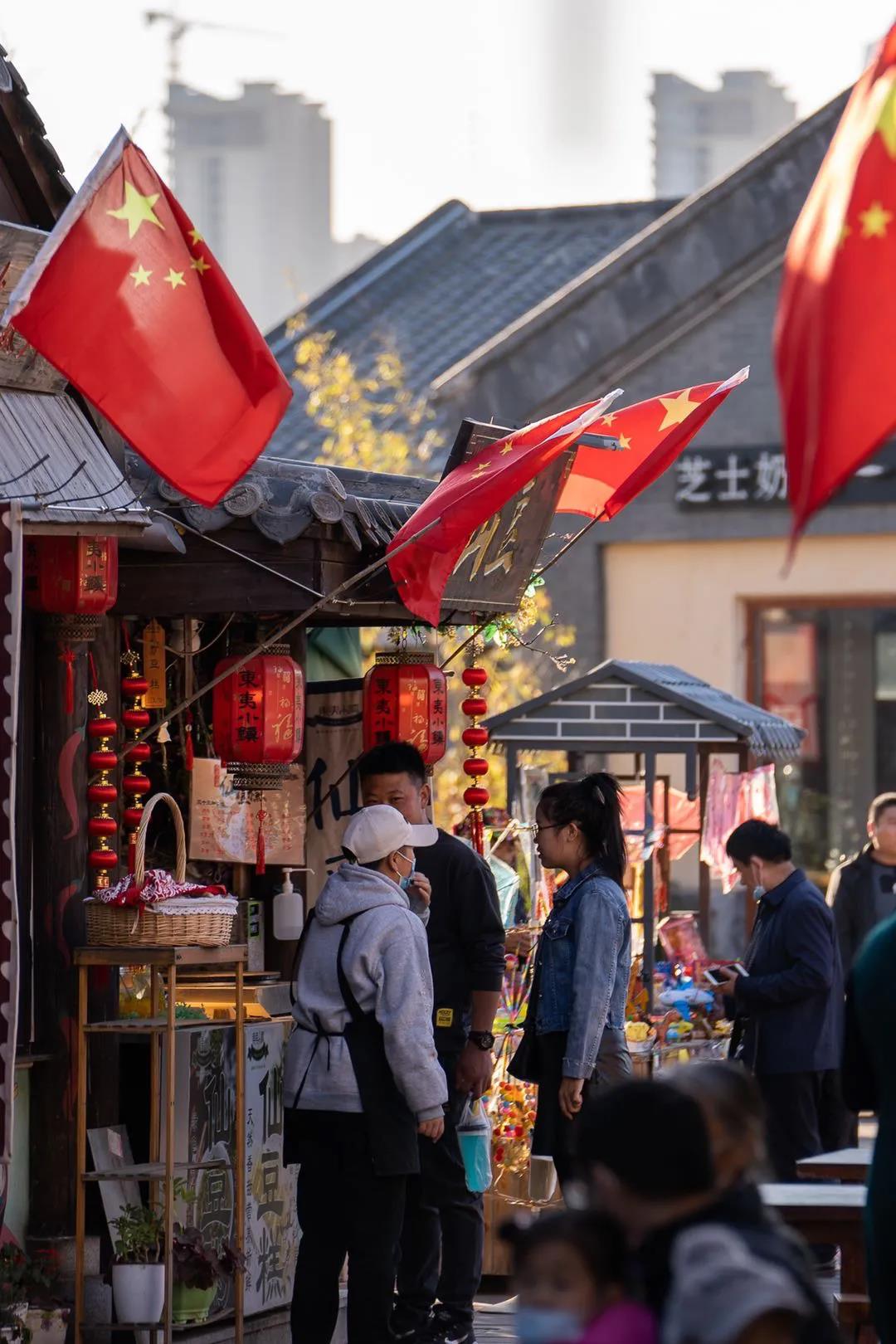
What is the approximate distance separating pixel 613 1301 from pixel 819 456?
2.15 m

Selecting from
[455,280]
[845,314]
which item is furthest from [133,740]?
[455,280]

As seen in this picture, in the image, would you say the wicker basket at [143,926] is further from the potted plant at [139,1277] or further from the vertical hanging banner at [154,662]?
the vertical hanging banner at [154,662]

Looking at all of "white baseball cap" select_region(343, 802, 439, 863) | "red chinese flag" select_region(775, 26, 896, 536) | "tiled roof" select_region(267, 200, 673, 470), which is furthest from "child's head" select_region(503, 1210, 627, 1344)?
"tiled roof" select_region(267, 200, 673, 470)

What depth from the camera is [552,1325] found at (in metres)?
3.42

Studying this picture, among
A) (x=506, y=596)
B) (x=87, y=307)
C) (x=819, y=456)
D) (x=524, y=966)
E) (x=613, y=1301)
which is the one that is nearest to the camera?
(x=613, y=1301)

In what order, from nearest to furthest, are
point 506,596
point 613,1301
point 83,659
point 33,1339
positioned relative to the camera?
point 613,1301 < point 33,1339 < point 83,659 < point 506,596

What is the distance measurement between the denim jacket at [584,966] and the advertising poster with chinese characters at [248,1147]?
3.32 feet

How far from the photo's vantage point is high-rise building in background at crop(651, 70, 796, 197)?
47000 mm

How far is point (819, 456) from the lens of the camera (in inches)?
192

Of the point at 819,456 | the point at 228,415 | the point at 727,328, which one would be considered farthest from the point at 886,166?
the point at 727,328

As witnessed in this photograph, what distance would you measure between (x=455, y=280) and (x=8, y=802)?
17.5 metres

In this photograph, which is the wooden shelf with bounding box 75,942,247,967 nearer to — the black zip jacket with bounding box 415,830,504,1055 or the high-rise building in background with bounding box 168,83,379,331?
the black zip jacket with bounding box 415,830,504,1055

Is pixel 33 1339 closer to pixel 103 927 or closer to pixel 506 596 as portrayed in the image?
pixel 103 927

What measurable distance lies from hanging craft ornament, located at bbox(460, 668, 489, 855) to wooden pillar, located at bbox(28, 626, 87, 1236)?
7.74 feet
